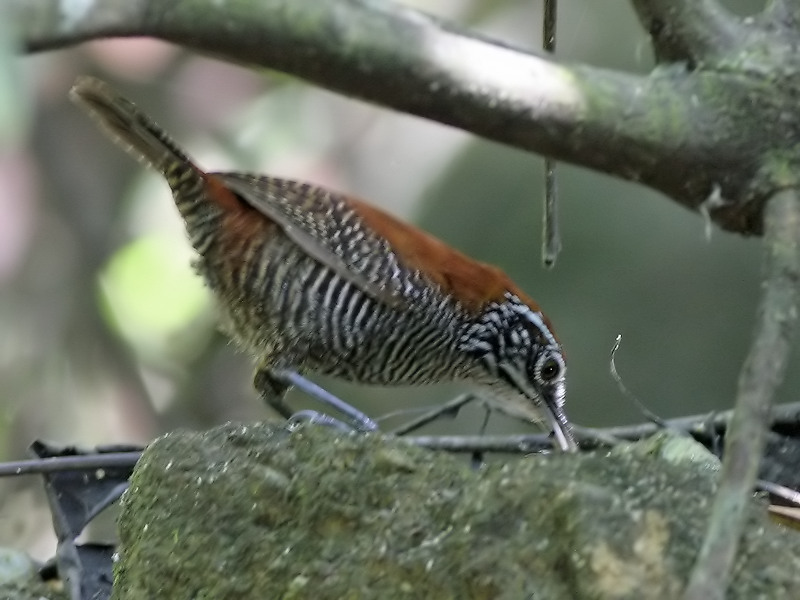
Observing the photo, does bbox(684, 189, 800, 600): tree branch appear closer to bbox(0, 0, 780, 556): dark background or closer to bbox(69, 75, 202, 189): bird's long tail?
bbox(69, 75, 202, 189): bird's long tail

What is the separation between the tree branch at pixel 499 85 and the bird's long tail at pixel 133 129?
867 mm

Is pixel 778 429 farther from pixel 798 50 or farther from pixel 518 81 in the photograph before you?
pixel 518 81

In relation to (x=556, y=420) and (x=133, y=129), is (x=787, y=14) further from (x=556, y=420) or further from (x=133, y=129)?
(x=133, y=129)

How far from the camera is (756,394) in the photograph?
0.81m

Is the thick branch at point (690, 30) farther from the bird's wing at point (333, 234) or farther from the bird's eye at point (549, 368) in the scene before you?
the bird's eye at point (549, 368)

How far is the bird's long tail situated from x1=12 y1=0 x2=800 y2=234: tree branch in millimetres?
867

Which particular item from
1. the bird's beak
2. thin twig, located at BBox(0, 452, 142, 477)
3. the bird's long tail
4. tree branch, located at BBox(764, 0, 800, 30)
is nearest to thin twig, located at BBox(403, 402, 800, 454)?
the bird's beak

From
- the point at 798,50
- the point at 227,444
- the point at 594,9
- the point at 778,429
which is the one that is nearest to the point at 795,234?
the point at 798,50

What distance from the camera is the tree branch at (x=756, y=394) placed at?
69 cm

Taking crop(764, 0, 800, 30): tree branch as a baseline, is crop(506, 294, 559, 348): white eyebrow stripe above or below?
below

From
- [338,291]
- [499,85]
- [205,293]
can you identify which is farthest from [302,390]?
[205,293]

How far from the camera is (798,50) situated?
96 centimetres

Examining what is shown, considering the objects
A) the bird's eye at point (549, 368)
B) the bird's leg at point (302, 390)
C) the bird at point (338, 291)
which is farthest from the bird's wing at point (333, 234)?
the bird's eye at point (549, 368)

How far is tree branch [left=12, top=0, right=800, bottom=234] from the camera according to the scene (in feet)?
2.12
